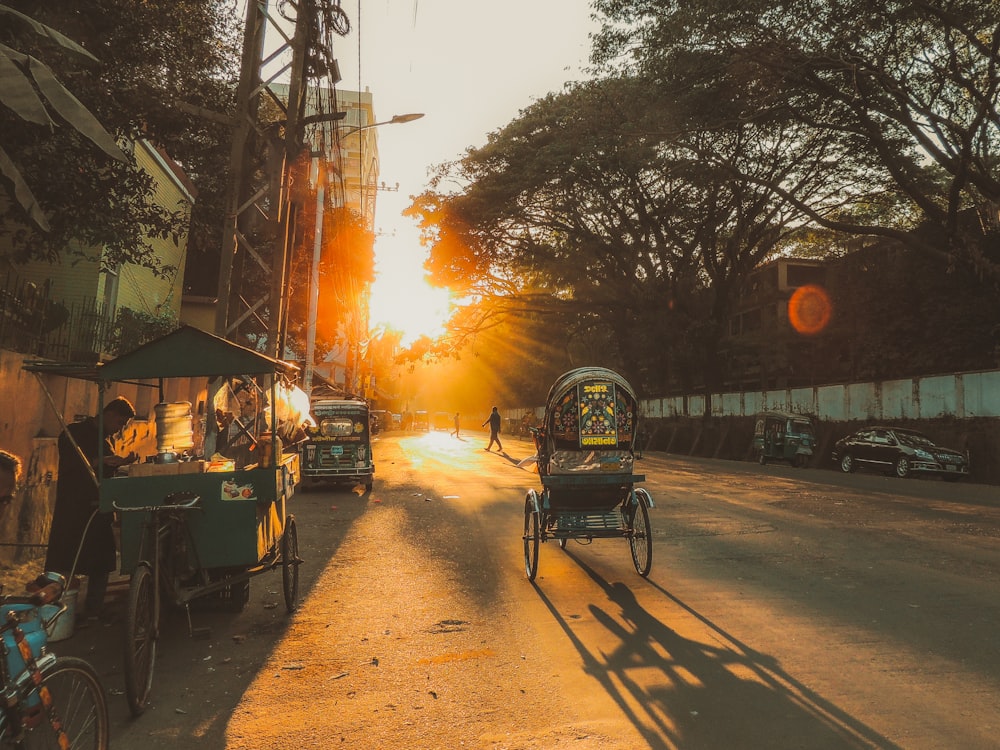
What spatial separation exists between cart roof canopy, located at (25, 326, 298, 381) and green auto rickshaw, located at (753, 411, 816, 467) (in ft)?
88.1

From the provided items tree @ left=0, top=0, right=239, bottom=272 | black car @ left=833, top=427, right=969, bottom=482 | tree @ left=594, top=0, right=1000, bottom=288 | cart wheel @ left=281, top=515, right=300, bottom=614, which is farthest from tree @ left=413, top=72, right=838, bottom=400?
cart wheel @ left=281, top=515, right=300, bottom=614

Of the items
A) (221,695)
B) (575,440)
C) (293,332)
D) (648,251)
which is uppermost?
(648,251)

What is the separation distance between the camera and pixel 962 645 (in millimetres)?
5961

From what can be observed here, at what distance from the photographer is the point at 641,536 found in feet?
29.1

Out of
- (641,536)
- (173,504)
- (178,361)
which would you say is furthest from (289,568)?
(641,536)

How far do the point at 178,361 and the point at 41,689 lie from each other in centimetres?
372

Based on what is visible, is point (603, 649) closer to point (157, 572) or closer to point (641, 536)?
point (641, 536)

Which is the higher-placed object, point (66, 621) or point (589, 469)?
point (589, 469)

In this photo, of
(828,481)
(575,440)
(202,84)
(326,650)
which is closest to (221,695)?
(326,650)

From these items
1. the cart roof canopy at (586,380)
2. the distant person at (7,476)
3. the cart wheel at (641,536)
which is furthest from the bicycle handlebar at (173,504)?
the cart wheel at (641,536)

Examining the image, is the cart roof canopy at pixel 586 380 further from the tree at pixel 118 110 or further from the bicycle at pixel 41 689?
the bicycle at pixel 41 689

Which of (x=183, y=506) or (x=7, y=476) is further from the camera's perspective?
(x=183, y=506)

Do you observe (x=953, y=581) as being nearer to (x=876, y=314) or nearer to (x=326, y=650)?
(x=326, y=650)

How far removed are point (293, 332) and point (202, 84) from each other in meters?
18.8
